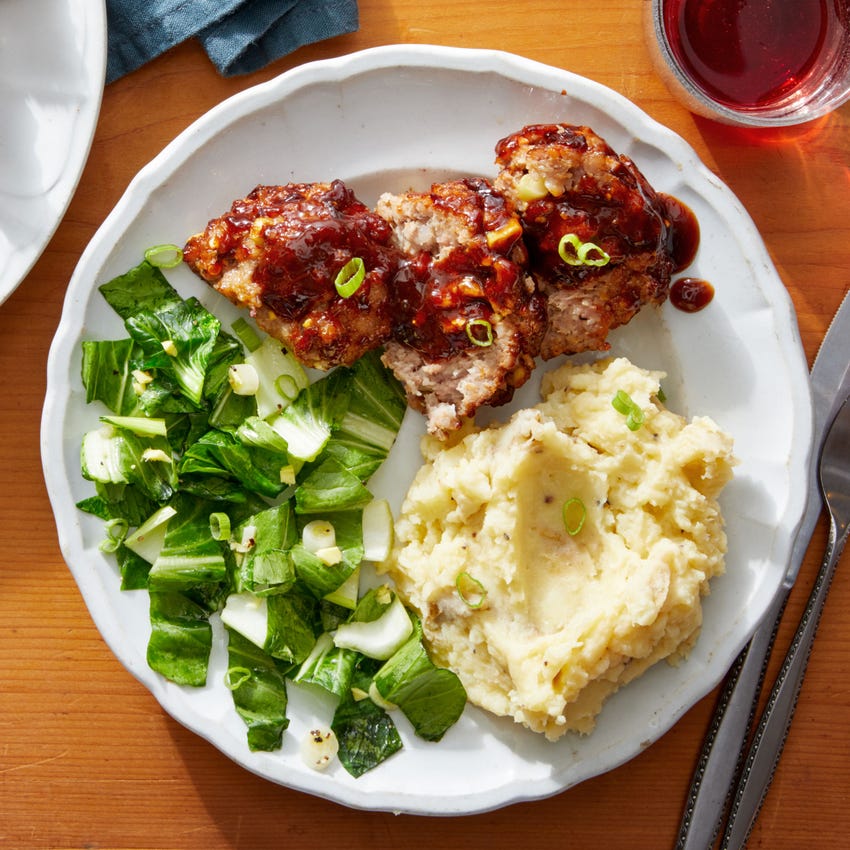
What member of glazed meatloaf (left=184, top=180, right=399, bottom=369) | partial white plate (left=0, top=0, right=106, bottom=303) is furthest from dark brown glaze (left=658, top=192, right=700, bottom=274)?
partial white plate (left=0, top=0, right=106, bottom=303)

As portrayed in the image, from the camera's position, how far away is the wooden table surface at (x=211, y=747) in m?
4.20

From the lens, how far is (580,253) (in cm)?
354

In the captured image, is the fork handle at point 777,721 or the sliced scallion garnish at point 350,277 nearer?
the sliced scallion garnish at point 350,277

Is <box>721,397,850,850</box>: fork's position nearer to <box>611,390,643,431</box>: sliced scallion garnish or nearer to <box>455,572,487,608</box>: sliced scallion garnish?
<box>611,390,643,431</box>: sliced scallion garnish

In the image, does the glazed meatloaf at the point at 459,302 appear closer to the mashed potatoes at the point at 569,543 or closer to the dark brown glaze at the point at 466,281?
the dark brown glaze at the point at 466,281

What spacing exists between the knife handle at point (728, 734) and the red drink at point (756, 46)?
273 cm

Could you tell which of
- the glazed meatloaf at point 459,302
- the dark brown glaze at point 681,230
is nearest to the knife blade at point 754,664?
the dark brown glaze at point 681,230

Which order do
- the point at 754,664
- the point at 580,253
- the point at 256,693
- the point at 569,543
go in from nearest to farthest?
the point at 580,253 < the point at 569,543 < the point at 256,693 < the point at 754,664

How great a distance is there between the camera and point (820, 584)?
4.20 m

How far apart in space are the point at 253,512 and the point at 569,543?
166 centimetres

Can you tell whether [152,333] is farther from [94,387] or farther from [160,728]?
[160,728]

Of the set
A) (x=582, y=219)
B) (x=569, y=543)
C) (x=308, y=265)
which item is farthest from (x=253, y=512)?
(x=582, y=219)

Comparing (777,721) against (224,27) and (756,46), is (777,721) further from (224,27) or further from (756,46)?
(224,27)

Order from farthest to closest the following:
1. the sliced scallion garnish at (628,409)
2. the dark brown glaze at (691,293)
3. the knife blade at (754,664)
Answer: the knife blade at (754,664) < the dark brown glaze at (691,293) < the sliced scallion garnish at (628,409)
